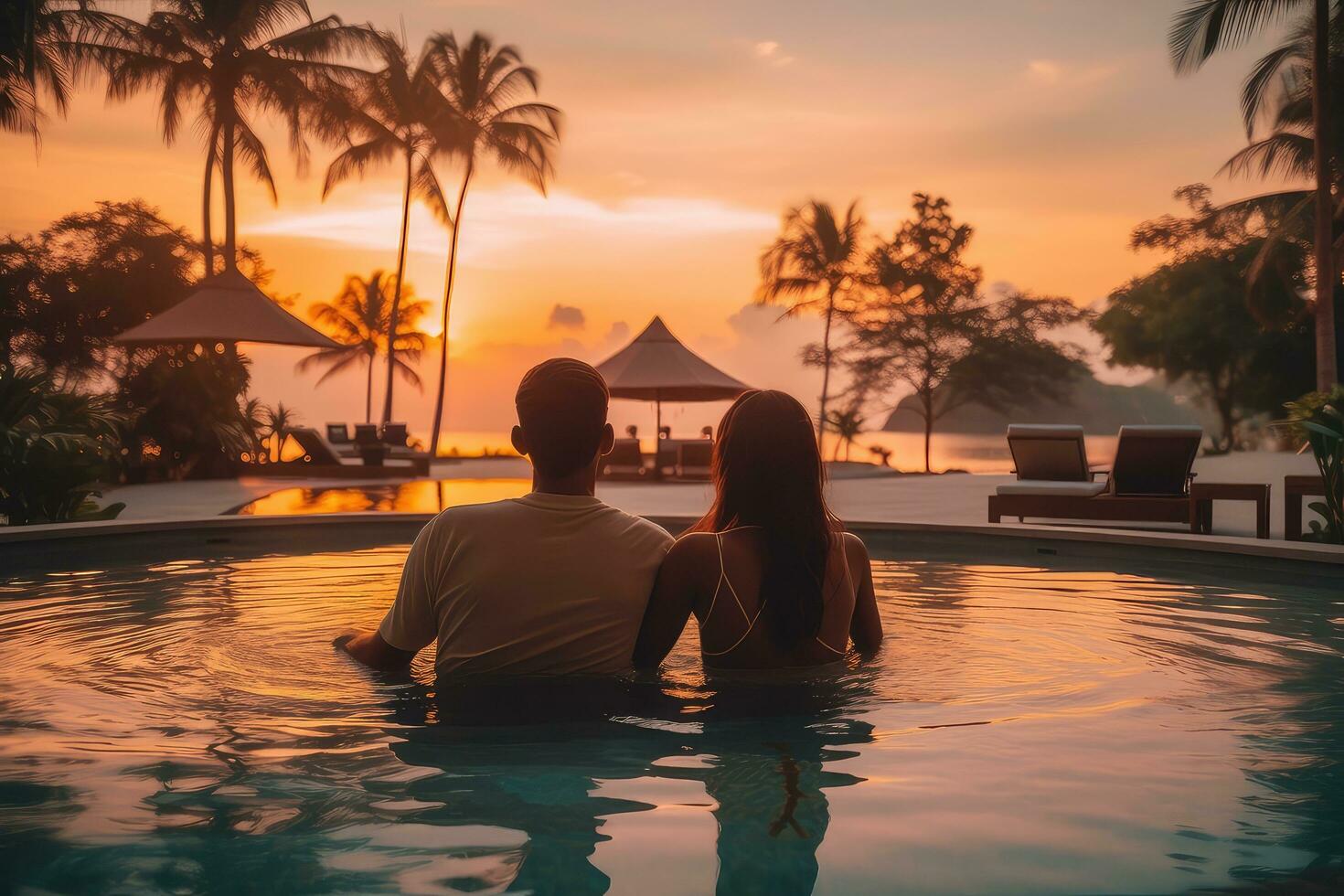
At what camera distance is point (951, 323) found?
115 ft

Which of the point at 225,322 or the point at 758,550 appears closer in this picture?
the point at 758,550

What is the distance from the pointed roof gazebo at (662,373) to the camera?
62.8 feet

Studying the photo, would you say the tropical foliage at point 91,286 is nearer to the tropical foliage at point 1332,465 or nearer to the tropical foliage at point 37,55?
the tropical foliage at point 37,55

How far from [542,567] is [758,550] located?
641mm

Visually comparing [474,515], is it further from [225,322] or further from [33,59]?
[225,322]

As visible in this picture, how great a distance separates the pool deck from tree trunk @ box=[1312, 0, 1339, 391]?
1.94m

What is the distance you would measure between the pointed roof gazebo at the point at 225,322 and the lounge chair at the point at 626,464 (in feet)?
17.7

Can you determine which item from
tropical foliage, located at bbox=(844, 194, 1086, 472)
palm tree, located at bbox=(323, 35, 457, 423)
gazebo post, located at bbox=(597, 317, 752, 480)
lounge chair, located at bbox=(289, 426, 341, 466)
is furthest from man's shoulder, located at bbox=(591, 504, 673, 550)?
tropical foliage, located at bbox=(844, 194, 1086, 472)

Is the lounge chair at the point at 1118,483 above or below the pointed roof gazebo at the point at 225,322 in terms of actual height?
below

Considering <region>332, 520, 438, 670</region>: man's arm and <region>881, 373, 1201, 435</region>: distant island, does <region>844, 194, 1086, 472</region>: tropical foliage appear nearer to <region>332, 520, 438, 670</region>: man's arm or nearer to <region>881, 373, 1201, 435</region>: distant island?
<region>332, 520, 438, 670</region>: man's arm

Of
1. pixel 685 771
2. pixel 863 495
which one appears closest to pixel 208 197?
pixel 863 495

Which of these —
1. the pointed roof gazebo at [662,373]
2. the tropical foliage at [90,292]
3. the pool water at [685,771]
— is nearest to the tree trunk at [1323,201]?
the pointed roof gazebo at [662,373]

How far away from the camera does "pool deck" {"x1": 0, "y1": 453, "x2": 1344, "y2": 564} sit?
7793 millimetres

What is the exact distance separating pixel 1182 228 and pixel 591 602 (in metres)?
37.7
